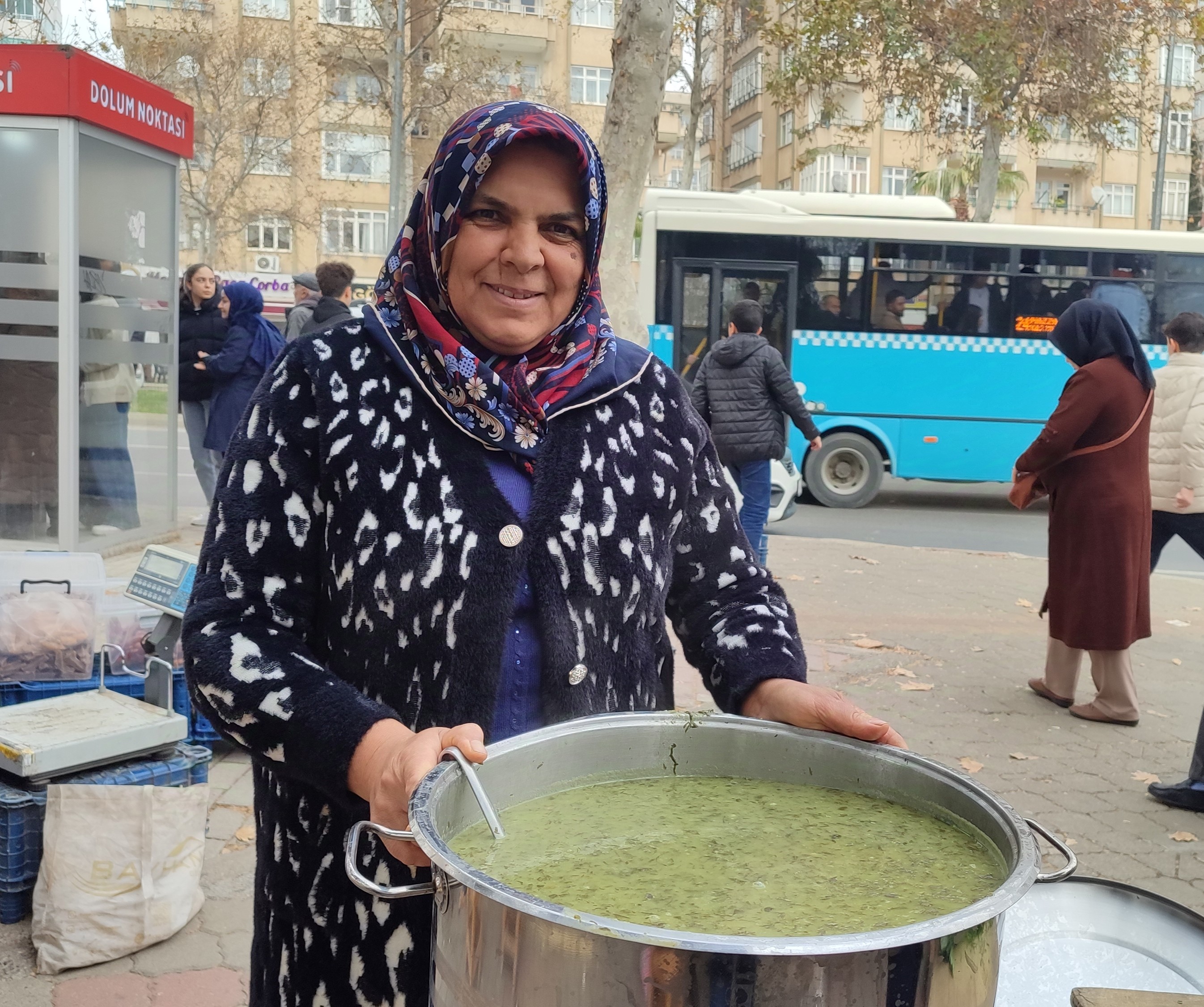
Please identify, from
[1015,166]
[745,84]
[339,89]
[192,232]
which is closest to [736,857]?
[192,232]

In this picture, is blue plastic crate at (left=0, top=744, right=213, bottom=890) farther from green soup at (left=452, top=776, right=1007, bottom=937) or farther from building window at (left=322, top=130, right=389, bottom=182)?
building window at (left=322, top=130, right=389, bottom=182)

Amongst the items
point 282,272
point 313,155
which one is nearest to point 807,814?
point 313,155

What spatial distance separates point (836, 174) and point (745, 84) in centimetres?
742

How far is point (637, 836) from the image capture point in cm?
135

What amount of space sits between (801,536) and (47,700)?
350 inches

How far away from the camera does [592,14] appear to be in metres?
47.1

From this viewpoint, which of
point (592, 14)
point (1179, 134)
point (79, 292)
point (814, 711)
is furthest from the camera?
point (1179, 134)

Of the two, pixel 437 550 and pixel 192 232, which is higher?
pixel 192 232

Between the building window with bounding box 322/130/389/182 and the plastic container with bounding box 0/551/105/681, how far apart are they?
3991 centimetres

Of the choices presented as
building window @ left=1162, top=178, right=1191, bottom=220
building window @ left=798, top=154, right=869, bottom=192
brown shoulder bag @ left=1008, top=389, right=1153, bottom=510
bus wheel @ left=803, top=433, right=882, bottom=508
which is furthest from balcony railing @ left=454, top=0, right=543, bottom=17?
brown shoulder bag @ left=1008, top=389, right=1153, bottom=510

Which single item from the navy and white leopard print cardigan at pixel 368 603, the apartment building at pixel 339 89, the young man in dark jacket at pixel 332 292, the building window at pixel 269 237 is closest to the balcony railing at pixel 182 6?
the apartment building at pixel 339 89

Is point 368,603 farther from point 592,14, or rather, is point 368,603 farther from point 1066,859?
point 592,14

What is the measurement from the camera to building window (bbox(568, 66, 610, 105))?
4725 cm

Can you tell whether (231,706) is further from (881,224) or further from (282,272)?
(282,272)
